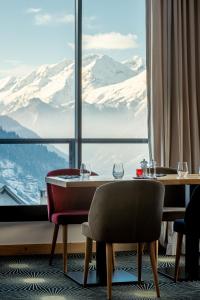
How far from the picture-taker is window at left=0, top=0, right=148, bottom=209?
6164 millimetres

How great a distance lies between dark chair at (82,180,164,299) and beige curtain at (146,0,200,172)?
5.97ft

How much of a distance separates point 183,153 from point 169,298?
223 cm

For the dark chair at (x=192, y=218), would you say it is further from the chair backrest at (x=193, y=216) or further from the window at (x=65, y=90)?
the window at (x=65, y=90)

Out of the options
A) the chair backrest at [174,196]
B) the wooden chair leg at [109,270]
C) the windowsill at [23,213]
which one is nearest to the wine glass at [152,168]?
the chair backrest at [174,196]

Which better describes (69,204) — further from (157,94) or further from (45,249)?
(157,94)

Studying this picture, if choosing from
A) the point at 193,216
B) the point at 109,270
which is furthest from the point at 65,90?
the point at 109,270

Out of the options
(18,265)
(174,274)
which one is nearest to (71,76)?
(18,265)

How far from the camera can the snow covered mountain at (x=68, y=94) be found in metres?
6.20

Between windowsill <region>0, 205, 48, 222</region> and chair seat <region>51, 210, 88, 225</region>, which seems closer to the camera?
chair seat <region>51, 210, 88, 225</region>

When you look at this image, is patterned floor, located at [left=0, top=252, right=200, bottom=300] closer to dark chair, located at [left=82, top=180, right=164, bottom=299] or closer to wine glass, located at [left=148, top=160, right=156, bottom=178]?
dark chair, located at [left=82, top=180, right=164, bottom=299]

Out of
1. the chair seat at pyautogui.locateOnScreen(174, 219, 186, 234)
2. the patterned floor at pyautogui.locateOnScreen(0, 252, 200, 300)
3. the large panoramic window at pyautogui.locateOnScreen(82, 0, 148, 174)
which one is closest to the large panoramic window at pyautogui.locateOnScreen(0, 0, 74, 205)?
the large panoramic window at pyautogui.locateOnScreen(82, 0, 148, 174)

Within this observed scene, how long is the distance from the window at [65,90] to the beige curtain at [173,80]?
0.26 meters

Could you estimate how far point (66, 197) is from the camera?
18.6ft

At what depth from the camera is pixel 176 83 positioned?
623 cm
